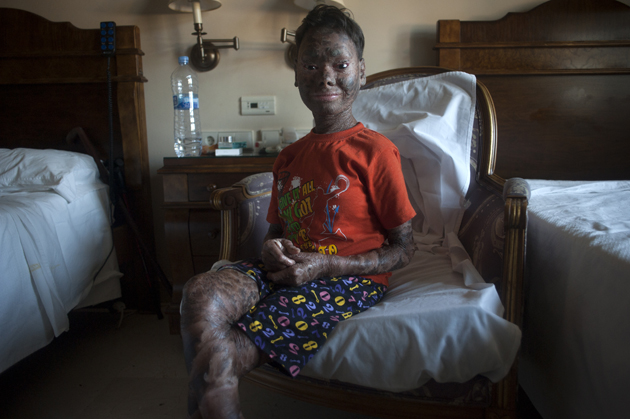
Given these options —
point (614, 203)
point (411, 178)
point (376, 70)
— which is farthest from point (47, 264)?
point (614, 203)

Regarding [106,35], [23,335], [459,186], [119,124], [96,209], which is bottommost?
[23,335]

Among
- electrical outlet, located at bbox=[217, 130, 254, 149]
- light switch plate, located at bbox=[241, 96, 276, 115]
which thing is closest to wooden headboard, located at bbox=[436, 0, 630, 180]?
light switch plate, located at bbox=[241, 96, 276, 115]

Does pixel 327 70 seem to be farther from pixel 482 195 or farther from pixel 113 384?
pixel 113 384

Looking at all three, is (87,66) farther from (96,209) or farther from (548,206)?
(548,206)

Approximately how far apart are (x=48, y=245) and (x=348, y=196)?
1053 mm

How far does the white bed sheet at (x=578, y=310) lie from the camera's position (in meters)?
0.68

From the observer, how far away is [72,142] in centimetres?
180

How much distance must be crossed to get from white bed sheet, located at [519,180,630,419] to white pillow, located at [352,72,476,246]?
0.22m

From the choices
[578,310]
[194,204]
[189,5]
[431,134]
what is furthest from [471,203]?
[189,5]

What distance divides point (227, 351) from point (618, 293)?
2.22 feet

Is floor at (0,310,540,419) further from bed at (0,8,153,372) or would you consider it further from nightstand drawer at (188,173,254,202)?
nightstand drawer at (188,173,254,202)

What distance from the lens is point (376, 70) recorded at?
1.75m

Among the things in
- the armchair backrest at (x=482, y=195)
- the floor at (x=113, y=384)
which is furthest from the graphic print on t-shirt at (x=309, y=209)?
the floor at (x=113, y=384)

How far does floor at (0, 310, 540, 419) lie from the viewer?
1188mm
